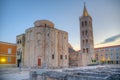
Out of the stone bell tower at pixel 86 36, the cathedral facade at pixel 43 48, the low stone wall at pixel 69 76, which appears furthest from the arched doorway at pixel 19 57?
the low stone wall at pixel 69 76

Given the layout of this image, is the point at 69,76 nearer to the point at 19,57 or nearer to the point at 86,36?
the point at 19,57

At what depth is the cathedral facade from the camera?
18484 millimetres

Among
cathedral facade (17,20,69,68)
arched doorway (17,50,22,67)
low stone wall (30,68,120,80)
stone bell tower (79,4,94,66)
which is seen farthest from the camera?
stone bell tower (79,4,94,66)

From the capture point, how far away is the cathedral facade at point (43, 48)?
60.6ft

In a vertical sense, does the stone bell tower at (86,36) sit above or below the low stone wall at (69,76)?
above

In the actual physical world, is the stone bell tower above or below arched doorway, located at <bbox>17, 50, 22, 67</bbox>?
above

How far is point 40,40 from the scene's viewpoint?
1892cm

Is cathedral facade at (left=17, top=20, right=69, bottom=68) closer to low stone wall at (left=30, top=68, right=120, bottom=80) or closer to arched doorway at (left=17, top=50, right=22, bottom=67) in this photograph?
arched doorway at (left=17, top=50, right=22, bottom=67)

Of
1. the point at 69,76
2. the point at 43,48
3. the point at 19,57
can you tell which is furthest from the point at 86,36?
the point at 69,76

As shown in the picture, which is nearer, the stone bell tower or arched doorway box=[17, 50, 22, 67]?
arched doorway box=[17, 50, 22, 67]

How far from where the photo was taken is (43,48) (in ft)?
61.7

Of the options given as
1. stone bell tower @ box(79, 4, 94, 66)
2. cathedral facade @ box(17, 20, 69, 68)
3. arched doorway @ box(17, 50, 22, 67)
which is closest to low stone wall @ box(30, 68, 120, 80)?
cathedral facade @ box(17, 20, 69, 68)

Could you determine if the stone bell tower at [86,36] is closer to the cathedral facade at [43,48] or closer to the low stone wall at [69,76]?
the cathedral facade at [43,48]

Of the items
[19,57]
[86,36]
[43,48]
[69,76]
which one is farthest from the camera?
[86,36]
